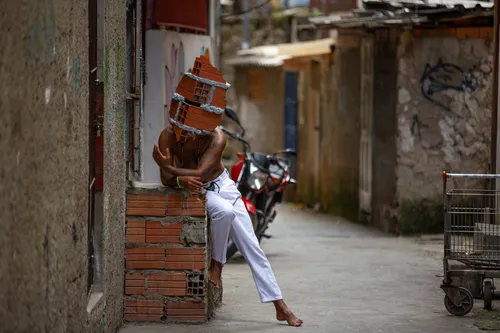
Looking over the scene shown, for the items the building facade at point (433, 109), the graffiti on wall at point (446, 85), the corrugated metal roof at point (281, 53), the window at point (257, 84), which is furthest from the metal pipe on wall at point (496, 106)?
the window at point (257, 84)

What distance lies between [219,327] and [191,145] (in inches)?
54.2

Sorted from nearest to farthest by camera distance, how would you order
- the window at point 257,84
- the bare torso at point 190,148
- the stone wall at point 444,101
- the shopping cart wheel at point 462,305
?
the bare torso at point 190,148 < the shopping cart wheel at point 462,305 < the stone wall at point 444,101 < the window at point 257,84

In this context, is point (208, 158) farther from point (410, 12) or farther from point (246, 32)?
point (246, 32)

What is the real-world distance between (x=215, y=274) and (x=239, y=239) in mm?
317

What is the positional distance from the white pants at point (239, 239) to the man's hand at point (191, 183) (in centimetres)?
25

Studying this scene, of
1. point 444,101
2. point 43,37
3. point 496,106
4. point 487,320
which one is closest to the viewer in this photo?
point 43,37

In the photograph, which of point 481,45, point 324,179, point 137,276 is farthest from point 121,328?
point 324,179

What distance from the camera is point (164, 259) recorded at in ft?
27.5

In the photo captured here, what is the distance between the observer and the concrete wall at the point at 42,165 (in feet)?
16.9

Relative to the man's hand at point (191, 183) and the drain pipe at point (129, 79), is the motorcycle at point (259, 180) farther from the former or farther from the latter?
the man's hand at point (191, 183)

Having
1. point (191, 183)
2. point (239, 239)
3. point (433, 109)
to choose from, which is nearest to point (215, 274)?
point (239, 239)

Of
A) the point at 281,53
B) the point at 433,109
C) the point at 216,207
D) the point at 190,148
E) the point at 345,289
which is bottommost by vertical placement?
the point at 345,289

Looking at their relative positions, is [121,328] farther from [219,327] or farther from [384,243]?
[384,243]

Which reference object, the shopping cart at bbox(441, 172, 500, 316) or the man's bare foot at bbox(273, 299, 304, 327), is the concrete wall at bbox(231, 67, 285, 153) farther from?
the man's bare foot at bbox(273, 299, 304, 327)
